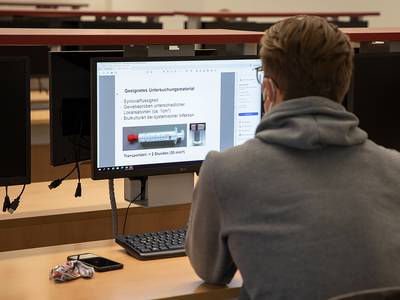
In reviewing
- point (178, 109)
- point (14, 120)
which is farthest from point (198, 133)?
point (14, 120)

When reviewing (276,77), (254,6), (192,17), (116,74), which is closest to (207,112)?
(116,74)

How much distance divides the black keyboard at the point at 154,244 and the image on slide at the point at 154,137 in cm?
24

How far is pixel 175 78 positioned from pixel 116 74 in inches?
6.7

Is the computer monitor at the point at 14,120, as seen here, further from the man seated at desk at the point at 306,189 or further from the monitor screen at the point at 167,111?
the man seated at desk at the point at 306,189

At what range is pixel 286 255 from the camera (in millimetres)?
1484

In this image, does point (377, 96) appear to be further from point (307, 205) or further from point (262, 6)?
point (262, 6)

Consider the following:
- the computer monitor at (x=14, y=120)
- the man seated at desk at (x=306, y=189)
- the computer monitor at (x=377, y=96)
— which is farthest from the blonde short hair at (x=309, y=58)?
the computer monitor at (x=377, y=96)

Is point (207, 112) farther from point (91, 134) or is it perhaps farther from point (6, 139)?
point (6, 139)

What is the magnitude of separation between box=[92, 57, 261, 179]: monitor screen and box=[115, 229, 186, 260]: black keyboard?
7.1 inches

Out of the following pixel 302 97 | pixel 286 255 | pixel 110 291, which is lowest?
pixel 110 291

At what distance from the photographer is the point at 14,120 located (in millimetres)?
2156

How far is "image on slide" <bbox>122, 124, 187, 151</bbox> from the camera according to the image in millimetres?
2240

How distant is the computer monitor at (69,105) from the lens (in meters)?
2.30

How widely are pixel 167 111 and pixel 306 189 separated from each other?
0.84m
